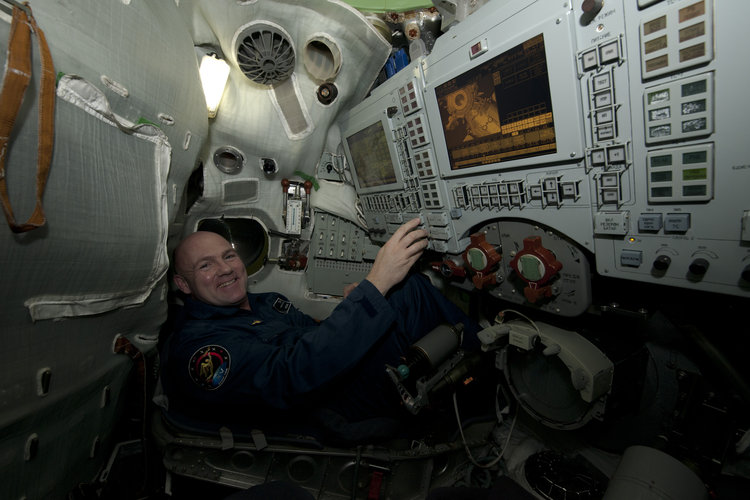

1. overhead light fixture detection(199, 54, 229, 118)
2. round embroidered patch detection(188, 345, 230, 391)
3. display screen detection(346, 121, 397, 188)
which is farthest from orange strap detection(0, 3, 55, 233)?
display screen detection(346, 121, 397, 188)

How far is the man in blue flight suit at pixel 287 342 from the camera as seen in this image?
5.08 ft

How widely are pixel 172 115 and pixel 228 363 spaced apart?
3.93 ft

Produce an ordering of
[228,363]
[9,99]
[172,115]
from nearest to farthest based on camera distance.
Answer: [9,99] → [172,115] → [228,363]

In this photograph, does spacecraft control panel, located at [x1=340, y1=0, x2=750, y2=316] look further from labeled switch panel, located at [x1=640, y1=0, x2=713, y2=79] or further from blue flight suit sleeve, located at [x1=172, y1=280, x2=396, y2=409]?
blue flight suit sleeve, located at [x1=172, y1=280, x2=396, y2=409]

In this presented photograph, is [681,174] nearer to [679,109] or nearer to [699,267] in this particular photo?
[679,109]

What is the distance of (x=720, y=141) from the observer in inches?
33.9

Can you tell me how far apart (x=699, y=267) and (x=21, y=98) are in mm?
1871

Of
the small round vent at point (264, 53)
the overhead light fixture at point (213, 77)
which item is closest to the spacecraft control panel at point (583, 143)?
the small round vent at point (264, 53)

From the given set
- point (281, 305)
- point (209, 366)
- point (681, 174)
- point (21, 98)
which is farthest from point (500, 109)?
point (281, 305)

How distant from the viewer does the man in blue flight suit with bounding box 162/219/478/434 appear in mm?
1548

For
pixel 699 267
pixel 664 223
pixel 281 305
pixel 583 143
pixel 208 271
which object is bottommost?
pixel 281 305

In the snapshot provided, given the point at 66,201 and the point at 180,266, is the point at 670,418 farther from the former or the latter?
the point at 180,266

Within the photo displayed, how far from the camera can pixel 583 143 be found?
1109mm

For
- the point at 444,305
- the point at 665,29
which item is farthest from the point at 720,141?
the point at 444,305
